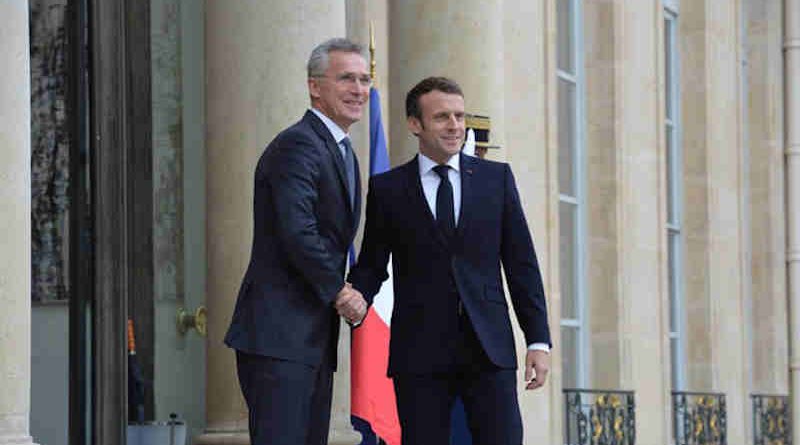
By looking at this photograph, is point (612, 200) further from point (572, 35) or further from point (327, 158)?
point (327, 158)

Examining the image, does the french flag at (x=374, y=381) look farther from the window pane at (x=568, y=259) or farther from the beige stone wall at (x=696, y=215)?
the beige stone wall at (x=696, y=215)

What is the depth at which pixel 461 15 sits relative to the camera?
10859 mm

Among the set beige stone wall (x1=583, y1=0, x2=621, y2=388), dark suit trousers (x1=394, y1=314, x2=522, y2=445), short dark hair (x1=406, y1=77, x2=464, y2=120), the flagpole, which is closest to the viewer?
dark suit trousers (x1=394, y1=314, x2=522, y2=445)

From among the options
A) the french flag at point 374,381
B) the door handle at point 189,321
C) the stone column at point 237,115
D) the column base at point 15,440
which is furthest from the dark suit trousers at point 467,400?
the door handle at point 189,321

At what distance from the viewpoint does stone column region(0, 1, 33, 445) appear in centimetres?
724

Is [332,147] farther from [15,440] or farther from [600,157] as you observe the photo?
[600,157]

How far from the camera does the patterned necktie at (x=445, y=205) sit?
22.4 feet

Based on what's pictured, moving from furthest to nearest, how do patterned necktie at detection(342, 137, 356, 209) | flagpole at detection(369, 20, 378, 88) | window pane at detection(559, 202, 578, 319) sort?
1. window pane at detection(559, 202, 578, 319)
2. flagpole at detection(369, 20, 378, 88)
3. patterned necktie at detection(342, 137, 356, 209)

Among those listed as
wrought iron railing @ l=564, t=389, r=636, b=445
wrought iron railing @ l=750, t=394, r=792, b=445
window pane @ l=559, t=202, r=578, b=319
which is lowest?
wrought iron railing @ l=750, t=394, r=792, b=445

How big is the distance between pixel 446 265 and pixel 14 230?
1.57 meters

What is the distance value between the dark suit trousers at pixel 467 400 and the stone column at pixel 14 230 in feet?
4.68

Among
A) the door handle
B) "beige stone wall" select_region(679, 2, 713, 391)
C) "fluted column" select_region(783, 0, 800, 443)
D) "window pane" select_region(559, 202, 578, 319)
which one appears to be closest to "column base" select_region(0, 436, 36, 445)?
the door handle

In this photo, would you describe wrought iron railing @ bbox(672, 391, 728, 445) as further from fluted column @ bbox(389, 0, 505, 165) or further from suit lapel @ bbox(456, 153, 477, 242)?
suit lapel @ bbox(456, 153, 477, 242)

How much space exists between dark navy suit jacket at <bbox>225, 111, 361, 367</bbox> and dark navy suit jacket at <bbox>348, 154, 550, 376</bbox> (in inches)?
15.7
